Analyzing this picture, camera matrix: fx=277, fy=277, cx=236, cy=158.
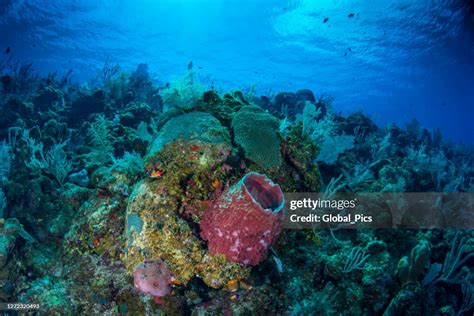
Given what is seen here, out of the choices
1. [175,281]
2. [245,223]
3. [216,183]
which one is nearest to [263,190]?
[245,223]

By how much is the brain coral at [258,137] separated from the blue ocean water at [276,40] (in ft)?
60.5

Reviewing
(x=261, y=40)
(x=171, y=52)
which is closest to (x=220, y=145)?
(x=261, y=40)

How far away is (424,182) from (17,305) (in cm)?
939

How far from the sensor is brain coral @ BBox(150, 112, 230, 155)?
3676 mm

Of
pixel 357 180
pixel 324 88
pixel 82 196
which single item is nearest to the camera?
pixel 82 196

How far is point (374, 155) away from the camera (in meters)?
9.17

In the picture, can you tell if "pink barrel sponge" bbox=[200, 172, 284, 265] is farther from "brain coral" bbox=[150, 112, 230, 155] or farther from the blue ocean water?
the blue ocean water

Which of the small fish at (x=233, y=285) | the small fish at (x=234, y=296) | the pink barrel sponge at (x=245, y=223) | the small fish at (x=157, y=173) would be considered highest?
the small fish at (x=157, y=173)

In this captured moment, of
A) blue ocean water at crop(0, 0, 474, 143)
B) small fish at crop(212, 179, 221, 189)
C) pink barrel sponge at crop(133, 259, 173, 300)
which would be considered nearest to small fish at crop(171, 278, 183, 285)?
pink barrel sponge at crop(133, 259, 173, 300)

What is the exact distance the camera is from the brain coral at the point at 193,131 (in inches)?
145

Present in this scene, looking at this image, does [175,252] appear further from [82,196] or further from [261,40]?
[261,40]

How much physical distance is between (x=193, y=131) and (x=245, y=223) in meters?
1.50

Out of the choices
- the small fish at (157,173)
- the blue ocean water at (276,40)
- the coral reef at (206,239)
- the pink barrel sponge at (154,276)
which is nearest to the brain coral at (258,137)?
the coral reef at (206,239)

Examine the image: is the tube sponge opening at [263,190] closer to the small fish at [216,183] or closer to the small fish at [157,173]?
the small fish at [216,183]
